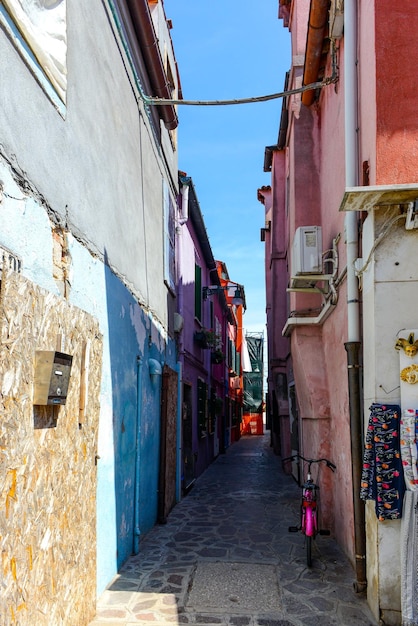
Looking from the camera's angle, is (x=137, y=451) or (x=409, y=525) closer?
(x=409, y=525)

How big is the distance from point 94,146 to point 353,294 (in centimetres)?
307

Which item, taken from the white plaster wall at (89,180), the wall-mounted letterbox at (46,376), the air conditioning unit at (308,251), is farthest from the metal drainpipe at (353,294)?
the wall-mounted letterbox at (46,376)

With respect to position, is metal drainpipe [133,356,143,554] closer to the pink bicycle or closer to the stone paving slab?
the stone paving slab

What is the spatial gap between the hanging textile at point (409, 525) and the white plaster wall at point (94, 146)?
330 cm

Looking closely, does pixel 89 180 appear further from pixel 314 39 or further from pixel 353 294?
pixel 314 39

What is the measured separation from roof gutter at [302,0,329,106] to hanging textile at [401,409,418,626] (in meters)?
5.49

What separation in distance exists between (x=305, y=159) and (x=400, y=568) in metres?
6.77

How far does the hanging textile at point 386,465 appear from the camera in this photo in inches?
181

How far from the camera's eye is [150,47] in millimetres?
7773

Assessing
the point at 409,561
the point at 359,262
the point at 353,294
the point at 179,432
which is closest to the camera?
the point at 409,561

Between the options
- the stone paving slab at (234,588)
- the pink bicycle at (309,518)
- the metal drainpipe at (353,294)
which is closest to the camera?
the stone paving slab at (234,588)

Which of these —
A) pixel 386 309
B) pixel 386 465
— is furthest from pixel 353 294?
pixel 386 465

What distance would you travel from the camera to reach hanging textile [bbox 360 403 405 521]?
460 centimetres

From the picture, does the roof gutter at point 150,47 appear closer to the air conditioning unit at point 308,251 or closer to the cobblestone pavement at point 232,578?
the air conditioning unit at point 308,251
